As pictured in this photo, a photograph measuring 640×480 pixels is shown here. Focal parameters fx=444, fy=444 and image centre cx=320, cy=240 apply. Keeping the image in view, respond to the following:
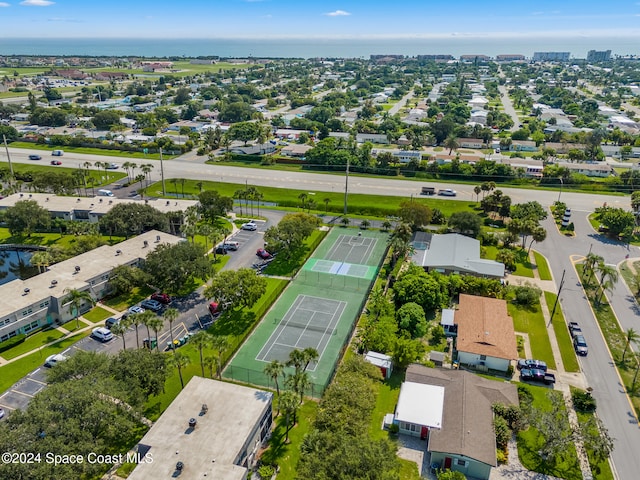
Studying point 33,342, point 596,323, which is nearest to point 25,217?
point 33,342

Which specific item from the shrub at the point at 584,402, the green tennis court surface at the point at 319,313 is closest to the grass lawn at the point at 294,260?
the green tennis court surface at the point at 319,313

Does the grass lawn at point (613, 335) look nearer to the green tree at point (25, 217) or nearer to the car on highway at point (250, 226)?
the car on highway at point (250, 226)

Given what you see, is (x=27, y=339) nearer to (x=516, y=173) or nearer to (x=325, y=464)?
(x=325, y=464)

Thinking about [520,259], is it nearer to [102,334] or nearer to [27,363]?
[102,334]

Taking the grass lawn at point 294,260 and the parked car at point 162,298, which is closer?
the parked car at point 162,298

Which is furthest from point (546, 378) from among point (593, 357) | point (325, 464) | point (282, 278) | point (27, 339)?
point (27, 339)

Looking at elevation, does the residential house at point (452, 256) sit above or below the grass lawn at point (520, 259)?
above
